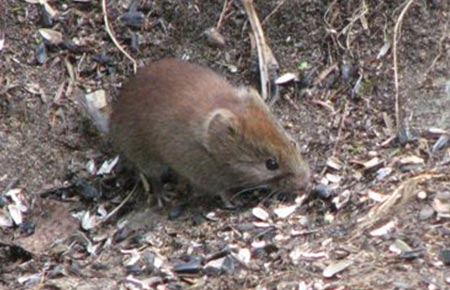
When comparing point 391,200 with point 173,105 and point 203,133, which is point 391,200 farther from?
point 173,105

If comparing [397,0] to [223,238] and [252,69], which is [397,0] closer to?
[252,69]

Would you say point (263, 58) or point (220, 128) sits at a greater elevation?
point (263, 58)

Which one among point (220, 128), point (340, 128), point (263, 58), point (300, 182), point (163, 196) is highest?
point (263, 58)

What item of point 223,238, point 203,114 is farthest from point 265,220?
point 203,114

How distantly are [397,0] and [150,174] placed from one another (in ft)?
7.38

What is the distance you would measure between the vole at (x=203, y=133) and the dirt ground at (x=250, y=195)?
7.8 inches

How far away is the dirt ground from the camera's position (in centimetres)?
887

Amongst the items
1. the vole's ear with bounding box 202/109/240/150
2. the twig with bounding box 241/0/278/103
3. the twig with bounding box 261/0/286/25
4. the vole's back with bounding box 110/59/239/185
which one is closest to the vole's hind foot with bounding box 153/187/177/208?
the vole's back with bounding box 110/59/239/185

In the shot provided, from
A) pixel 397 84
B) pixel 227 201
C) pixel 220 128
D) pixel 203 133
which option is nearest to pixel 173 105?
pixel 203 133

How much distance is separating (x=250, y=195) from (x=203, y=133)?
563mm

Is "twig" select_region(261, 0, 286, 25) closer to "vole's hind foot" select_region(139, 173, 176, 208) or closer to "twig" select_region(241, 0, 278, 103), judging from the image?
"twig" select_region(241, 0, 278, 103)

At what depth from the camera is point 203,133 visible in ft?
33.1

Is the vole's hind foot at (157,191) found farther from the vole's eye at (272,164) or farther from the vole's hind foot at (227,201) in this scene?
the vole's eye at (272,164)

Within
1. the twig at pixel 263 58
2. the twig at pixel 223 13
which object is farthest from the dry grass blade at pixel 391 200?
the twig at pixel 223 13
